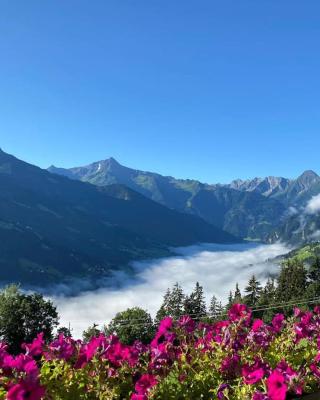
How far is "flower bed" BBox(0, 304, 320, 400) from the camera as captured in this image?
4.98 meters

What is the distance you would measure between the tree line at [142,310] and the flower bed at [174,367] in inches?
873

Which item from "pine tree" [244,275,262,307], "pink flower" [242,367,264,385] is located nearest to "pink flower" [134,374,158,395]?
"pink flower" [242,367,264,385]

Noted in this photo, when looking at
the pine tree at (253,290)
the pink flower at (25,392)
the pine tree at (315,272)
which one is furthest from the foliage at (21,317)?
the pine tree at (315,272)

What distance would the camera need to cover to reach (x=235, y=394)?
555 cm

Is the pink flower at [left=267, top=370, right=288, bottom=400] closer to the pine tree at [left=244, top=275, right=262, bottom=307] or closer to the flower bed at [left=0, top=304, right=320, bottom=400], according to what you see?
the flower bed at [left=0, top=304, right=320, bottom=400]

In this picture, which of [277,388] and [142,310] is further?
[142,310]

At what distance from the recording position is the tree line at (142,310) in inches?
2810

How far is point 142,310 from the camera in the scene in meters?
108

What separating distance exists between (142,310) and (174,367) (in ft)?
342

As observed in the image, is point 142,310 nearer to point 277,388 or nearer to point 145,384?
point 145,384

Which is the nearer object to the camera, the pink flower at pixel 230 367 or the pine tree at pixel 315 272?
the pink flower at pixel 230 367

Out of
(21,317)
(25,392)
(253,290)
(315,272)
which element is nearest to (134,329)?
(21,317)

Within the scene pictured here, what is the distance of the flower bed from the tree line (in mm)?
22172

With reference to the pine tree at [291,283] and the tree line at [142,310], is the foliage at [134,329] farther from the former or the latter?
→ the pine tree at [291,283]
